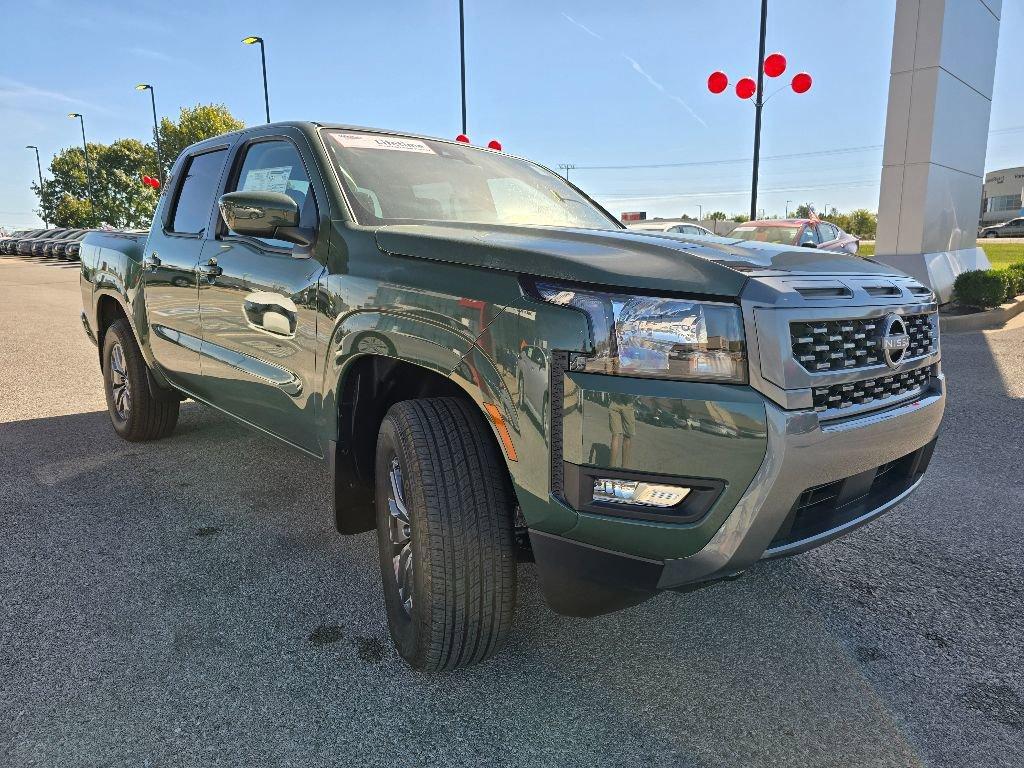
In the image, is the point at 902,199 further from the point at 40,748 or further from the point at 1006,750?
the point at 40,748

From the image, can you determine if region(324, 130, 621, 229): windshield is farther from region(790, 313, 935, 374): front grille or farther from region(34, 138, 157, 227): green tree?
region(34, 138, 157, 227): green tree

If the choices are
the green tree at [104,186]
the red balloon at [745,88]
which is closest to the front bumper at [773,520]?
the red balloon at [745,88]

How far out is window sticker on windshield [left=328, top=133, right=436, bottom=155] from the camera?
311 centimetres

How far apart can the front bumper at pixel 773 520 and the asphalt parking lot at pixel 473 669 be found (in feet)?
1.43

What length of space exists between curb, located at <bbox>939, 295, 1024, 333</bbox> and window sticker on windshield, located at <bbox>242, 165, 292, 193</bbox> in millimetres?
9221

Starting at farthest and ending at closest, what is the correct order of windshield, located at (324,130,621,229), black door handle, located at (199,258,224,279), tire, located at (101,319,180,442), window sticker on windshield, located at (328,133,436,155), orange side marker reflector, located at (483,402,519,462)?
tire, located at (101,319,180,442)
black door handle, located at (199,258,224,279)
window sticker on windshield, located at (328,133,436,155)
windshield, located at (324,130,621,229)
orange side marker reflector, located at (483,402,519,462)

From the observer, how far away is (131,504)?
379 cm

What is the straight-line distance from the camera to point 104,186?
70.0m

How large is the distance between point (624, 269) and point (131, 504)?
9.97 feet

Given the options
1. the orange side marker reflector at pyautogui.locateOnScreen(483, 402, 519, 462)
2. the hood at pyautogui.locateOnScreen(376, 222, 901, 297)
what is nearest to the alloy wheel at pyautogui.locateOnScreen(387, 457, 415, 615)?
the orange side marker reflector at pyautogui.locateOnScreen(483, 402, 519, 462)

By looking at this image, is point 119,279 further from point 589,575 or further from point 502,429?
point 589,575

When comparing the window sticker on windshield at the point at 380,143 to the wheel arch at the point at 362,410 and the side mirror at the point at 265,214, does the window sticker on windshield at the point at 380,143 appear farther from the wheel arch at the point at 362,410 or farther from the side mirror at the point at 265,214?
the wheel arch at the point at 362,410

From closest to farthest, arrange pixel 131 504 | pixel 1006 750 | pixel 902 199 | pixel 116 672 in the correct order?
pixel 1006 750
pixel 116 672
pixel 131 504
pixel 902 199

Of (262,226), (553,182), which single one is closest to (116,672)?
(262,226)
